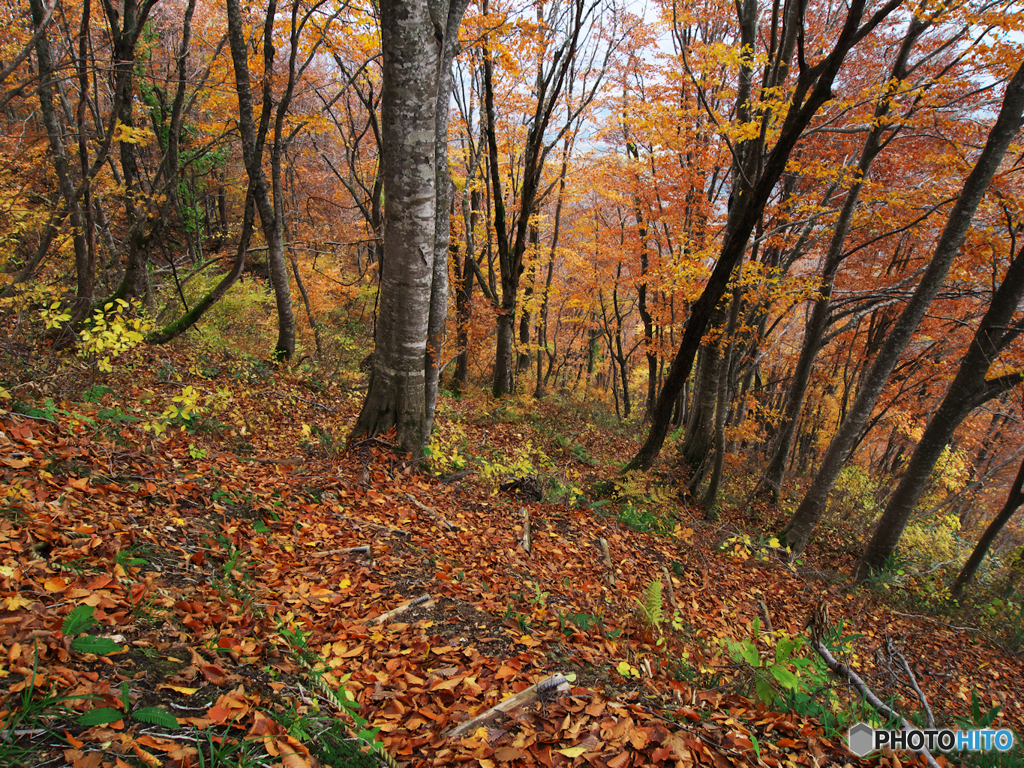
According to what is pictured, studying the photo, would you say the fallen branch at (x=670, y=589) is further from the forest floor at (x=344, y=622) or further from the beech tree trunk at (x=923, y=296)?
the beech tree trunk at (x=923, y=296)

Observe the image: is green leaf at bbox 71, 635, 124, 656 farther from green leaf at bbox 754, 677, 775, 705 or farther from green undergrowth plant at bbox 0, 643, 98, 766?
green leaf at bbox 754, 677, 775, 705

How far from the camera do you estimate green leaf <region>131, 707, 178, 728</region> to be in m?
1.54

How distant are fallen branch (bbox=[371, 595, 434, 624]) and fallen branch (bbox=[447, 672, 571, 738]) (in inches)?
37.8

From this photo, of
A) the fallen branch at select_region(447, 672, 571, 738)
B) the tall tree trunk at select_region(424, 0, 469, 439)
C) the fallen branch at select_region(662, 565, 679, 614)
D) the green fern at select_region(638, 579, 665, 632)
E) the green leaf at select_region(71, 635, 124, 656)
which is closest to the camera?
the green leaf at select_region(71, 635, 124, 656)

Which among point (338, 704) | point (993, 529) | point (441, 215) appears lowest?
point (993, 529)

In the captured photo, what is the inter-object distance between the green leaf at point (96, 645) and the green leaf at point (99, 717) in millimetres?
292

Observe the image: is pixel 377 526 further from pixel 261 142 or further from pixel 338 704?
pixel 261 142

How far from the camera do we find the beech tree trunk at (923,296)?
20.0 ft

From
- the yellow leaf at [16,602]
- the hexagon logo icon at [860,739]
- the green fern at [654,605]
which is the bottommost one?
the green fern at [654,605]

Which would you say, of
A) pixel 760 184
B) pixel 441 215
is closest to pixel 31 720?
pixel 441 215

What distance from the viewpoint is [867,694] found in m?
2.88

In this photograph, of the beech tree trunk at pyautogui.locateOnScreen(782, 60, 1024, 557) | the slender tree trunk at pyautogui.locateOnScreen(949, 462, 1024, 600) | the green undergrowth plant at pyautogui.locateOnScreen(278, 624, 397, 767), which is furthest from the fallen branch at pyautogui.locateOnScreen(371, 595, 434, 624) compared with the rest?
the slender tree trunk at pyautogui.locateOnScreen(949, 462, 1024, 600)

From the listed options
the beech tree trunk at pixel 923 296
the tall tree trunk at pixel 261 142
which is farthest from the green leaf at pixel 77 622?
the beech tree trunk at pixel 923 296

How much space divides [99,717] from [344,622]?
132 cm
